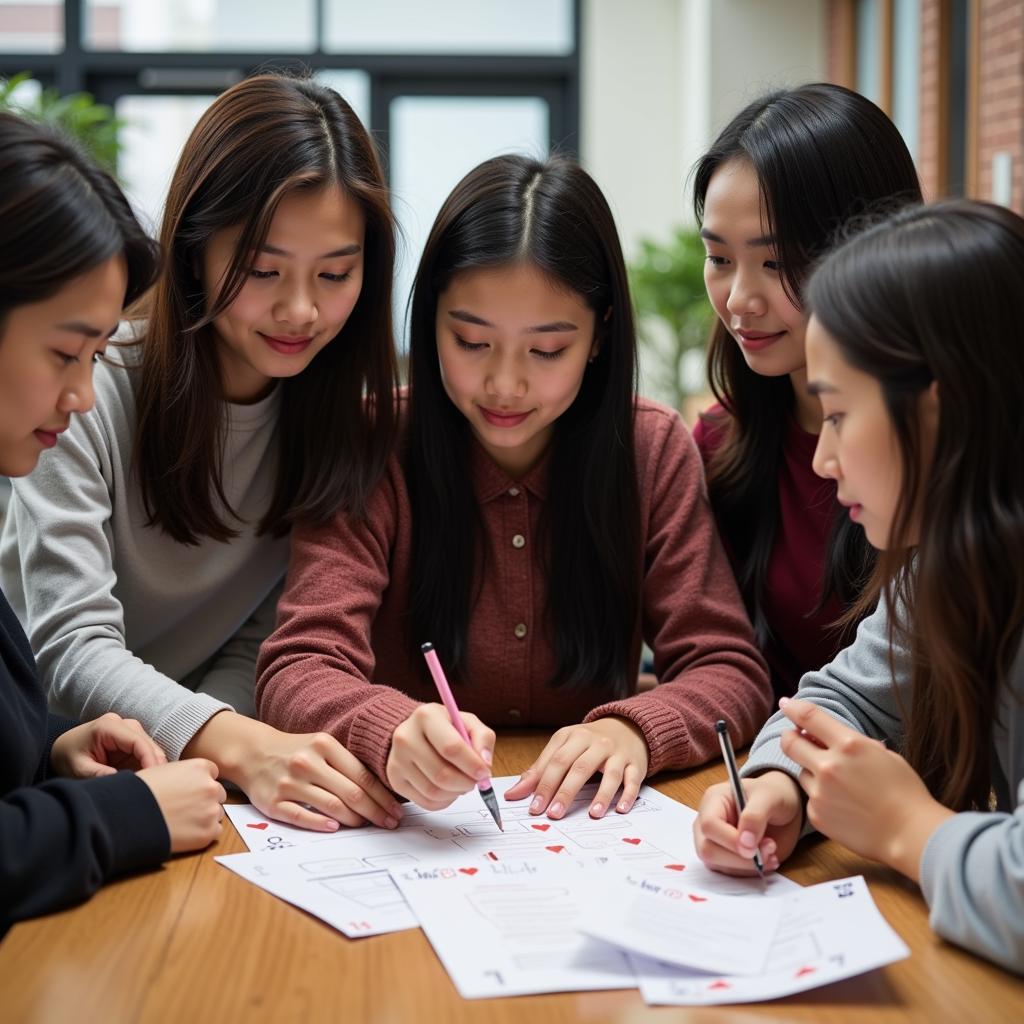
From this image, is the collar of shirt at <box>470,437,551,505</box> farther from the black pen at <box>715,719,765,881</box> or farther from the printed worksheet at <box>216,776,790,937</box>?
the black pen at <box>715,719,765,881</box>

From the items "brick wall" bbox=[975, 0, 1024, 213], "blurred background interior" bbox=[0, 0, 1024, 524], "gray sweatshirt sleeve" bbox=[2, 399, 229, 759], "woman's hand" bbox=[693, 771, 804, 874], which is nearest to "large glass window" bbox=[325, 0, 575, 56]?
"blurred background interior" bbox=[0, 0, 1024, 524]

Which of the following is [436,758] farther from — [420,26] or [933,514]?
[420,26]

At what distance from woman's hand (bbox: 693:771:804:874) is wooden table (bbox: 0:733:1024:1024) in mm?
100

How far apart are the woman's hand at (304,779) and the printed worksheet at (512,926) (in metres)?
0.13

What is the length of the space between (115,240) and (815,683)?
792mm

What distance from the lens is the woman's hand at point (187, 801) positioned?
110 centimetres

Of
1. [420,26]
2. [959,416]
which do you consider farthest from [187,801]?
[420,26]

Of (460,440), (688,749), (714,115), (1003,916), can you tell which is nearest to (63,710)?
(460,440)

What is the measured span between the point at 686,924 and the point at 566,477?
2.51ft

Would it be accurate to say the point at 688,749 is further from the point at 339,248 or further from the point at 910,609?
the point at 339,248

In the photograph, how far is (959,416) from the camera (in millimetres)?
989

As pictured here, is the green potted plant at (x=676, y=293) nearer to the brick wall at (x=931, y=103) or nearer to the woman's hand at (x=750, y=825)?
the brick wall at (x=931, y=103)

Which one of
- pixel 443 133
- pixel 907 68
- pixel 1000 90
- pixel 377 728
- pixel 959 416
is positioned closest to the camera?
pixel 959 416

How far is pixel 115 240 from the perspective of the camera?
112cm
